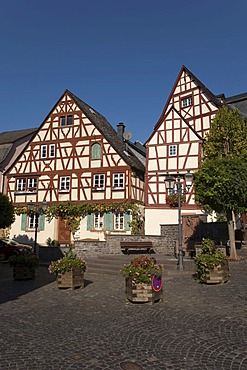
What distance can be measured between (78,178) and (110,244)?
29.1 ft

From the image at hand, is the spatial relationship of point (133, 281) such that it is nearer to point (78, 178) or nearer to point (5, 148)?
point (78, 178)

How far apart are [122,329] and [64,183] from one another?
886 inches

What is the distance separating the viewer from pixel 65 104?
29391mm

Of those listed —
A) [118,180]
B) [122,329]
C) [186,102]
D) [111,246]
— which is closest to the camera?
[122,329]

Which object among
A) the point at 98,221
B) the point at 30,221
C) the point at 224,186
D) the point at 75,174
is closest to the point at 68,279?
the point at 224,186

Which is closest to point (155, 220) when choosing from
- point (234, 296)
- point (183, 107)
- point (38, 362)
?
point (183, 107)

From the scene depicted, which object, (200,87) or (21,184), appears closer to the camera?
(200,87)

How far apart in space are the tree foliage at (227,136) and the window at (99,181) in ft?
28.4

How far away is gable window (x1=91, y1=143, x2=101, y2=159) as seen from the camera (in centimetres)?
2747

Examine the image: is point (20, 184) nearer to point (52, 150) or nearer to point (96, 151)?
point (52, 150)

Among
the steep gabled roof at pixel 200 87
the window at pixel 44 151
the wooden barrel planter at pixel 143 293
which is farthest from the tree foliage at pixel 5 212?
the steep gabled roof at pixel 200 87

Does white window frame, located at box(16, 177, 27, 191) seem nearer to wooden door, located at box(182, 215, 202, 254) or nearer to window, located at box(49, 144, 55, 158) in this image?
window, located at box(49, 144, 55, 158)

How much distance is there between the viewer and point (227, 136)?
2267cm

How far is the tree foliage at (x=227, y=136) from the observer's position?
22.4 metres
